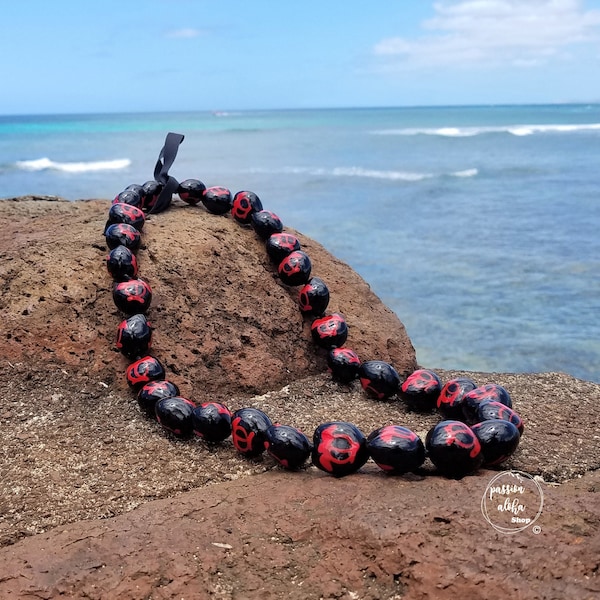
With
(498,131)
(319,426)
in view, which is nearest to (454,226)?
(319,426)

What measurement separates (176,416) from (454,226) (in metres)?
7.33

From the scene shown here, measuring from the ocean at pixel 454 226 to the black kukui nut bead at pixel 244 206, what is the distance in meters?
2.03

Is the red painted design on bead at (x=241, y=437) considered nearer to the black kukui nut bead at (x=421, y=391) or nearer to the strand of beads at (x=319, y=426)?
the strand of beads at (x=319, y=426)

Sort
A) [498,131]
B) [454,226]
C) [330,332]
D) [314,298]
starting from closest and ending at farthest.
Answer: [330,332]
[314,298]
[454,226]
[498,131]

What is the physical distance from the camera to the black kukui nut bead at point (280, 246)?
3875 millimetres

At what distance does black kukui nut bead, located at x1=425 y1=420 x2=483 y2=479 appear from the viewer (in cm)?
253

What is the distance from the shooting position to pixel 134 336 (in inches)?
128

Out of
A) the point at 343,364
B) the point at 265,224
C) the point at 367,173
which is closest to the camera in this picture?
the point at 343,364

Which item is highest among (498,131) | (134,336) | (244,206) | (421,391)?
(498,131)

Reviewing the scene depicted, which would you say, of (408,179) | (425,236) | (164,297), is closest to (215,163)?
(408,179)

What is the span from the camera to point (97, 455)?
9.22 feet

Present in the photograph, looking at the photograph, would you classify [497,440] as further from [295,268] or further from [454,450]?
[295,268]

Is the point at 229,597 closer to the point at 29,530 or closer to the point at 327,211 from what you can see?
the point at 29,530

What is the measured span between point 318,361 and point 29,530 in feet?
5.67
